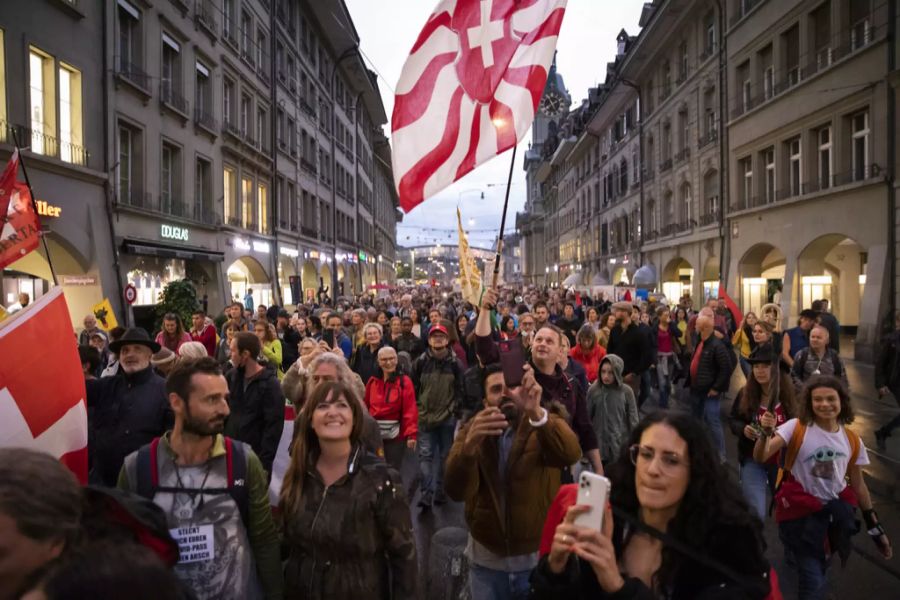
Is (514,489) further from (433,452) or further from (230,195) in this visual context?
(230,195)

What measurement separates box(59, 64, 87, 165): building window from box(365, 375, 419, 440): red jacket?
13066mm

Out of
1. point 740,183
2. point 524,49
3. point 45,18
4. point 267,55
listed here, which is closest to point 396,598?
point 524,49

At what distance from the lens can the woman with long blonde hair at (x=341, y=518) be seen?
2.53 metres

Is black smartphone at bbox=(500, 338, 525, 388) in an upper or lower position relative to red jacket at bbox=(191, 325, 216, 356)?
upper

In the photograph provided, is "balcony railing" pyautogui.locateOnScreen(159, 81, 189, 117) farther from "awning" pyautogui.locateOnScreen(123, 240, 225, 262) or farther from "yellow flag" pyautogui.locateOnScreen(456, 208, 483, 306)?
"yellow flag" pyautogui.locateOnScreen(456, 208, 483, 306)

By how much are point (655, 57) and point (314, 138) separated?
20752 millimetres

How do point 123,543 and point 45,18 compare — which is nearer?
point 123,543

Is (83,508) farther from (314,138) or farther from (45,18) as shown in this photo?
(314,138)

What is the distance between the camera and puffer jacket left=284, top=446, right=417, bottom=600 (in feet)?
8.27

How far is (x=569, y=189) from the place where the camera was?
6381 cm

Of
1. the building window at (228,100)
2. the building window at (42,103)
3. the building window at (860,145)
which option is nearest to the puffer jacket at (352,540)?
the building window at (42,103)

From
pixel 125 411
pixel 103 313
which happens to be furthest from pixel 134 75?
pixel 125 411

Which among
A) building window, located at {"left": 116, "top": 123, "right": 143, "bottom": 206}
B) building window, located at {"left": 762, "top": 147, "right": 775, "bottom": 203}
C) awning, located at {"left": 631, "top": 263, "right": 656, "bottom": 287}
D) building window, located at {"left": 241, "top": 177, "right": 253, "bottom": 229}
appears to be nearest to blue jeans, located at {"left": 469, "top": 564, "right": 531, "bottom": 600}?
building window, located at {"left": 116, "top": 123, "right": 143, "bottom": 206}

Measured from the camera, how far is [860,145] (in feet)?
58.0
